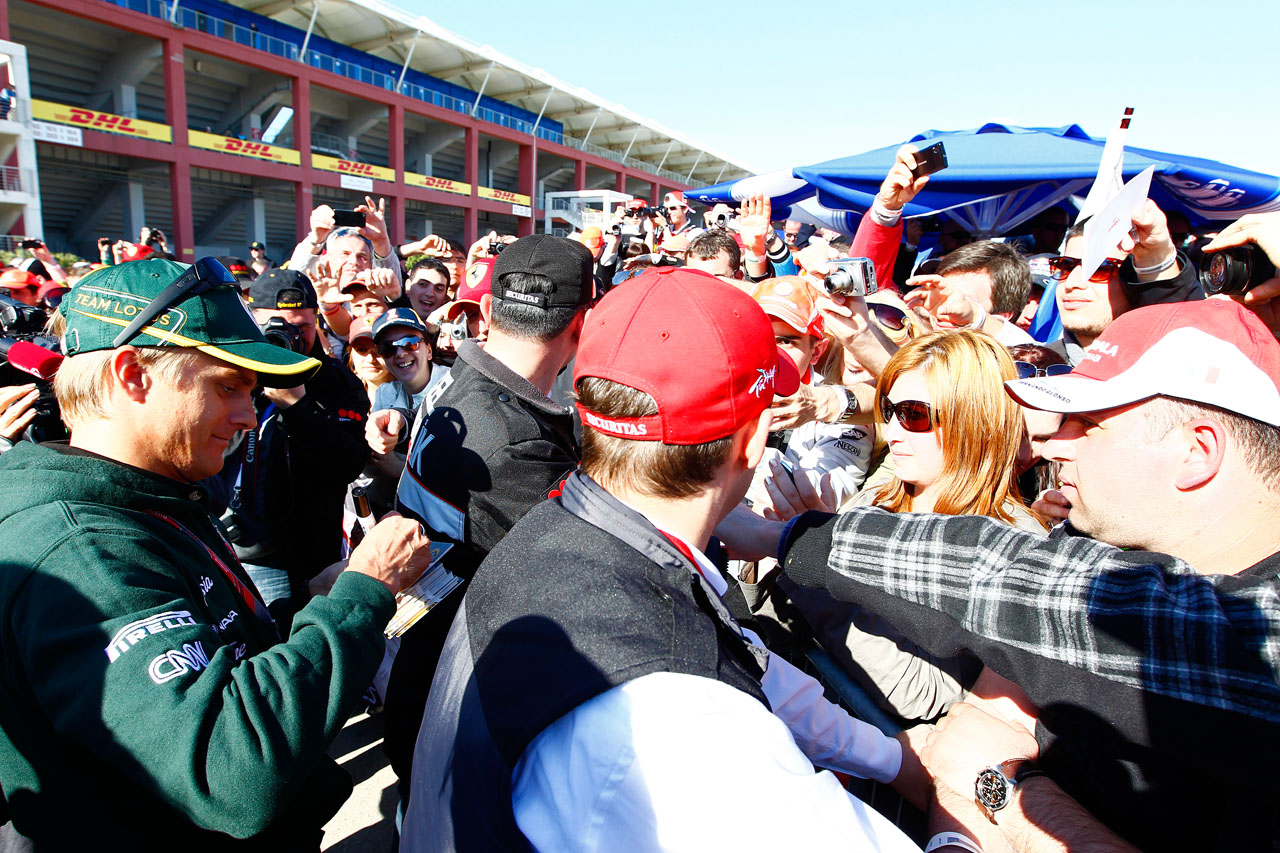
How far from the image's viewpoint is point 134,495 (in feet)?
4.96

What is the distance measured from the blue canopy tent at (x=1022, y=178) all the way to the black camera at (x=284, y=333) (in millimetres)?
4066

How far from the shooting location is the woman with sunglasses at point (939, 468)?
6.17 feet

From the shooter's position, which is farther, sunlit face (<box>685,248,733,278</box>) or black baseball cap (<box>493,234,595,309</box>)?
sunlit face (<box>685,248,733,278</box>)

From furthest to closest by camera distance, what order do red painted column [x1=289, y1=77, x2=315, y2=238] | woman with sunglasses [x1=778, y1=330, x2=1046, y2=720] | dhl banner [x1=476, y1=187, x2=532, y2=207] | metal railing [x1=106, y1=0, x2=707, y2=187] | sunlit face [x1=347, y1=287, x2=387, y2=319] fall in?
dhl banner [x1=476, y1=187, x2=532, y2=207] < red painted column [x1=289, y1=77, x2=315, y2=238] < metal railing [x1=106, y1=0, x2=707, y2=187] < sunlit face [x1=347, y1=287, x2=387, y2=319] < woman with sunglasses [x1=778, y1=330, x2=1046, y2=720]

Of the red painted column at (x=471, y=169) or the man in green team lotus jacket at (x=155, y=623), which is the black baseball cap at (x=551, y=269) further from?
the red painted column at (x=471, y=169)

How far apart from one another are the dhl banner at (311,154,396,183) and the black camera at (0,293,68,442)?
98.7 ft

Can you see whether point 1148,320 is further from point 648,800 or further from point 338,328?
point 338,328

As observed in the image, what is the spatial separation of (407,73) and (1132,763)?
41432mm

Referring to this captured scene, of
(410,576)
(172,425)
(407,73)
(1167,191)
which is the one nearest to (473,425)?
(410,576)

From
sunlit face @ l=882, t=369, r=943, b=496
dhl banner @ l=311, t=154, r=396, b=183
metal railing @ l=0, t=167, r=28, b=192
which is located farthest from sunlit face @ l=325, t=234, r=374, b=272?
dhl banner @ l=311, t=154, r=396, b=183

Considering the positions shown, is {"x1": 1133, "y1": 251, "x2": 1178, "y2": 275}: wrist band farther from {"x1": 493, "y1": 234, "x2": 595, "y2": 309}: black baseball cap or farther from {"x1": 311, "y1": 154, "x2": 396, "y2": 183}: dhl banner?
{"x1": 311, "y1": 154, "x2": 396, "y2": 183}: dhl banner

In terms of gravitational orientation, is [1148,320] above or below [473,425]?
above

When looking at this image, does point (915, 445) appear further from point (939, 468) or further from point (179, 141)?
point (179, 141)

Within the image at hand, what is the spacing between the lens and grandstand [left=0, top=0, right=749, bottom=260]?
24.0m
